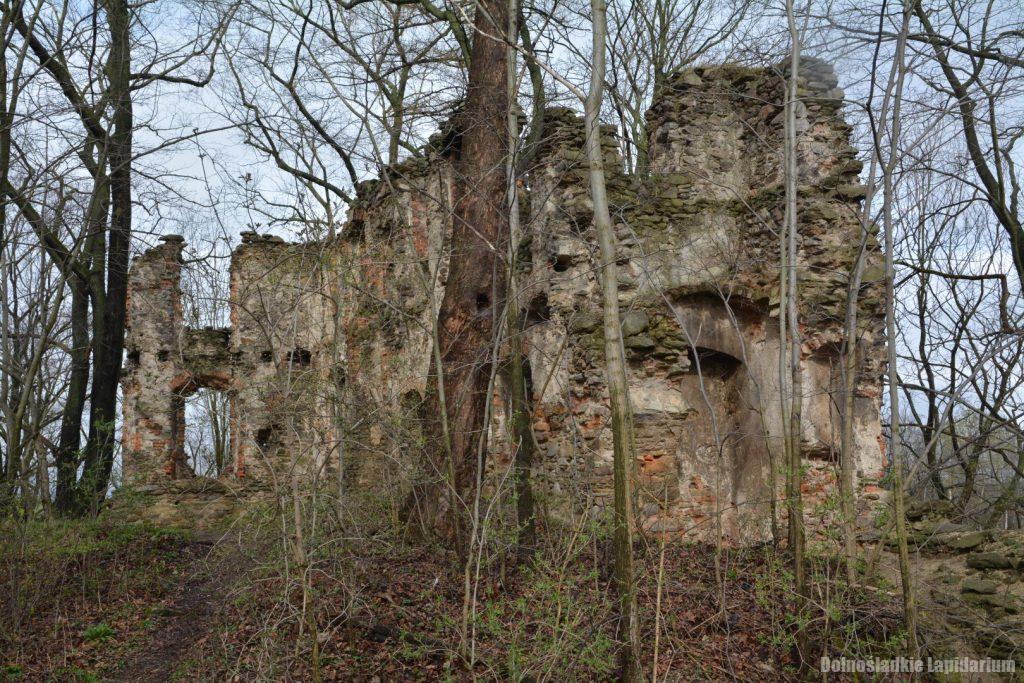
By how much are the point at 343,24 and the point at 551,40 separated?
26.6 ft

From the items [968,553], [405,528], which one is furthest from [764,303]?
[405,528]

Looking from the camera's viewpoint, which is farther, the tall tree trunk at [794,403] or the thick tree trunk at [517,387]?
the thick tree trunk at [517,387]

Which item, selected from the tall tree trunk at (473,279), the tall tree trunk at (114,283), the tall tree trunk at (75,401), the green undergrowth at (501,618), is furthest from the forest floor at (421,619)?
the tall tree trunk at (114,283)

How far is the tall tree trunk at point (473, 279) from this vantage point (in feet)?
26.1

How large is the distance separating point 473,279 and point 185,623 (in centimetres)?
444

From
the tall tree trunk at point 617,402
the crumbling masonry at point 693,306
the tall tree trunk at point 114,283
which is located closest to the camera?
the tall tree trunk at point 617,402

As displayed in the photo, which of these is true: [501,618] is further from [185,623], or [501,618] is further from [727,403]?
[727,403]

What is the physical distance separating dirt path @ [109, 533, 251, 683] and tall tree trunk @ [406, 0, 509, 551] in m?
1.87

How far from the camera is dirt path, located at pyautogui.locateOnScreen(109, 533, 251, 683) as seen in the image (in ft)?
21.2

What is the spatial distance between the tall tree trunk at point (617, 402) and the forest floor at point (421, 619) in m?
0.33

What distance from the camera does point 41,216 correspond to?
9984mm

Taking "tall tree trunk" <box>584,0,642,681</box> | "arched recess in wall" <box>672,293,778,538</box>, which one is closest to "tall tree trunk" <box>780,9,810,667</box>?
"tall tree trunk" <box>584,0,642,681</box>

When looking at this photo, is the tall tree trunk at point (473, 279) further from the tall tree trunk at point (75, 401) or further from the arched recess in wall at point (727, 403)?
the tall tree trunk at point (75, 401)

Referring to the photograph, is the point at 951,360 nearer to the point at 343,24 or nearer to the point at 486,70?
the point at 486,70
